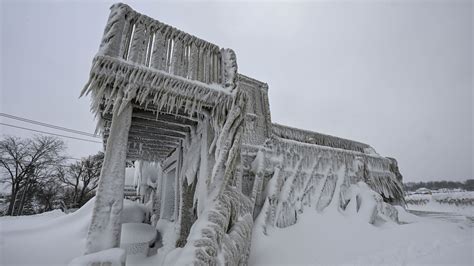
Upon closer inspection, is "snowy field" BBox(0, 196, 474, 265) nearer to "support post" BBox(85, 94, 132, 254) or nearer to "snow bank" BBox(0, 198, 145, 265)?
"snow bank" BBox(0, 198, 145, 265)

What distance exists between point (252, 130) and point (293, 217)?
133 inches

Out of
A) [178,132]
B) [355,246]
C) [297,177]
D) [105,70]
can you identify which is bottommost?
[355,246]

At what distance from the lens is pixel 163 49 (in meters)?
3.61

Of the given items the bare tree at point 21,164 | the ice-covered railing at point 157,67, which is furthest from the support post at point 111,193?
the bare tree at point 21,164

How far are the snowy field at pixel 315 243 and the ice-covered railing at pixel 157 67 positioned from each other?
220 centimetres

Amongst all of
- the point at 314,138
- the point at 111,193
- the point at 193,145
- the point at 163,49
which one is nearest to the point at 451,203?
the point at 314,138

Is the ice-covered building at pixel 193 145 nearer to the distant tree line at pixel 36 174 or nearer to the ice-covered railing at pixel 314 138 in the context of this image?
the ice-covered railing at pixel 314 138

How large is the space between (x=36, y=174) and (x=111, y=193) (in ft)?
75.0

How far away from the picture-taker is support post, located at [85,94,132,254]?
2576 millimetres

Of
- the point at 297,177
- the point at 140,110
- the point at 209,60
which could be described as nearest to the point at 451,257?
the point at 297,177

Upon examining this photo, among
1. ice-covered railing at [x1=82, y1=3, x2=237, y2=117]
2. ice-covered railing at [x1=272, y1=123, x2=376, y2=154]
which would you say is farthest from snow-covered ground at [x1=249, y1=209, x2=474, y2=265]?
ice-covered railing at [x1=272, y1=123, x2=376, y2=154]

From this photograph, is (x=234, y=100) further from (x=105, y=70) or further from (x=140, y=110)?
(x=105, y=70)

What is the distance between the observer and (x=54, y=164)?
771 inches

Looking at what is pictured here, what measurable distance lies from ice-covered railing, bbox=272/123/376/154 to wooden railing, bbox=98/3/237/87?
5.08 meters
